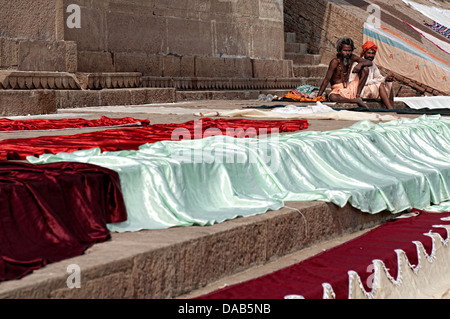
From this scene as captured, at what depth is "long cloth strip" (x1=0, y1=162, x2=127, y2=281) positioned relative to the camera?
2.86 metres

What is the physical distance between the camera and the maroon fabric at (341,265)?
3.16m

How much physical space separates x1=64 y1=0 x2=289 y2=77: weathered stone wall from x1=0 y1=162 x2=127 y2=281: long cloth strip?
7.96m

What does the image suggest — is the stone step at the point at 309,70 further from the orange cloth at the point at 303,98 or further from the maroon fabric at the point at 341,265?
the maroon fabric at the point at 341,265

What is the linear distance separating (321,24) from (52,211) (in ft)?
51.6

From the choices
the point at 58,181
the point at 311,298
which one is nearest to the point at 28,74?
the point at 58,181

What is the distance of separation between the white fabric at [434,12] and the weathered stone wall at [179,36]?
A: 8.08 metres

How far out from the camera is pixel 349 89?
11.3 meters

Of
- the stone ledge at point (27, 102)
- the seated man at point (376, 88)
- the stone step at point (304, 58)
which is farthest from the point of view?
the stone step at point (304, 58)

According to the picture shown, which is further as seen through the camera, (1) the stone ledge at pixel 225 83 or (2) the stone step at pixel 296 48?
(2) the stone step at pixel 296 48

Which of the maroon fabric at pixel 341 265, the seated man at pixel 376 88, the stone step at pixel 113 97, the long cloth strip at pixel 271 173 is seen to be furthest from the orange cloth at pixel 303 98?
the maroon fabric at pixel 341 265

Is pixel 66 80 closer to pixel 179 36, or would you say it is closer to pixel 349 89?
pixel 179 36

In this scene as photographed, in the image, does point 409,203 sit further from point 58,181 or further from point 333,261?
point 58,181

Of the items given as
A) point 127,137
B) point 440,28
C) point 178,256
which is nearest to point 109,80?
point 127,137

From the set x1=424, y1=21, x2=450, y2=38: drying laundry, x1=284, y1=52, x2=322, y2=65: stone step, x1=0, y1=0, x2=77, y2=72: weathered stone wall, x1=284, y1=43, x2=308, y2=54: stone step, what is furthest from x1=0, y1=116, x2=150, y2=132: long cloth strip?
x1=424, y1=21, x2=450, y2=38: drying laundry
